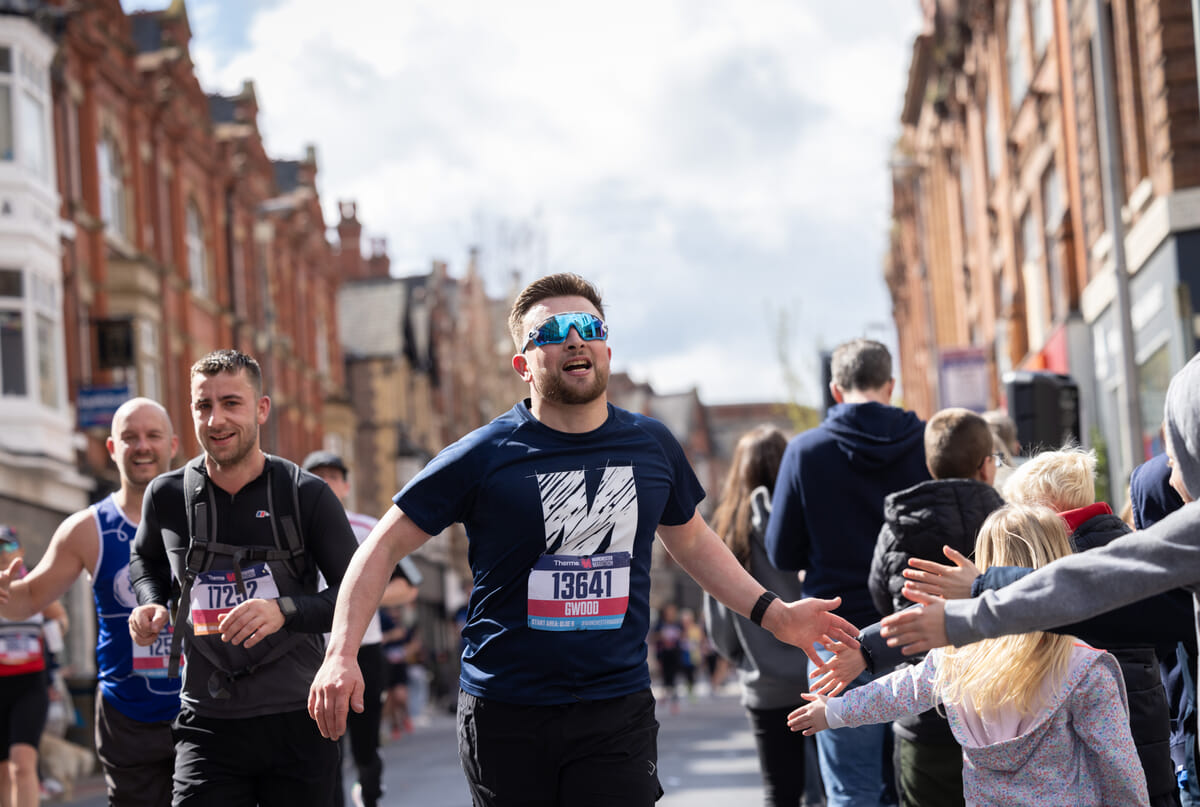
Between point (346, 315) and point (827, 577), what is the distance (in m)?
52.6

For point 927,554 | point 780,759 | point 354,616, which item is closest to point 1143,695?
point 927,554

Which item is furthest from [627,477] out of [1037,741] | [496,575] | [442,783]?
[442,783]

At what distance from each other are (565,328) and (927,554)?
74.7 inches

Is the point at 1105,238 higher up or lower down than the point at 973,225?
lower down

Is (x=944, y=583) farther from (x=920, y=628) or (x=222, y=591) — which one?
(x=222, y=591)

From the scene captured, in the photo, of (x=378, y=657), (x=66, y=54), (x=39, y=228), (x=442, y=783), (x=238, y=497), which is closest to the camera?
(x=238, y=497)

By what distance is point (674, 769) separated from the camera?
49.4ft

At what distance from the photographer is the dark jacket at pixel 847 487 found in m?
6.57

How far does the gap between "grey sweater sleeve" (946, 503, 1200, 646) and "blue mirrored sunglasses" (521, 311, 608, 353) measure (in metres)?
1.41

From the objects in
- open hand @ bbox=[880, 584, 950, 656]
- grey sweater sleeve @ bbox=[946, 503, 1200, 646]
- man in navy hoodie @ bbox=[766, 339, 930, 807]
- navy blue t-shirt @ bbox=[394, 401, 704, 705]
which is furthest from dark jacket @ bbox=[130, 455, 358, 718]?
grey sweater sleeve @ bbox=[946, 503, 1200, 646]

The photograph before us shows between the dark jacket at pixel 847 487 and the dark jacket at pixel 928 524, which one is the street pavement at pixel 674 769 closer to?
the dark jacket at pixel 847 487

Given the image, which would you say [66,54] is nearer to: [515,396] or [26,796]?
[26,796]

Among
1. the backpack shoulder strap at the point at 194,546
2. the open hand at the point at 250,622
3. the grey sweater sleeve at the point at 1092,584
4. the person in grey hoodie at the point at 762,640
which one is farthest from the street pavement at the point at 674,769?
the grey sweater sleeve at the point at 1092,584

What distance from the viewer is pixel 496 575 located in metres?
4.34
